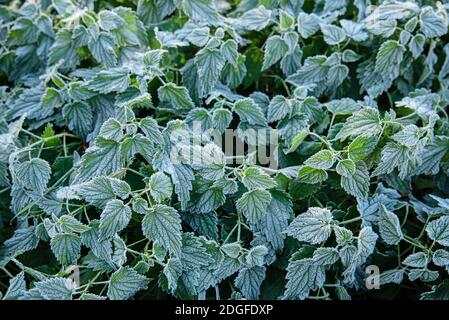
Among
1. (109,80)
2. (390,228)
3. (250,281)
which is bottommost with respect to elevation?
(250,281)

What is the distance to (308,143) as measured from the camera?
1.68 meters

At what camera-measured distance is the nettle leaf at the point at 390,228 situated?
150cm

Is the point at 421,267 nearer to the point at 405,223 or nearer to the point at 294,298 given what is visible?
the point at 405,223

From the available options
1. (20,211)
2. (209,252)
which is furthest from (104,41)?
(209,252)

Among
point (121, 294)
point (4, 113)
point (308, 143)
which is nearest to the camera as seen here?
point (121, 294)

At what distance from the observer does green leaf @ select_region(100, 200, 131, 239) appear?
55.5 inches

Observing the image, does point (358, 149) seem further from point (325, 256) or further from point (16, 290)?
point (16, 290)

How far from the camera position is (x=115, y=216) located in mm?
1415

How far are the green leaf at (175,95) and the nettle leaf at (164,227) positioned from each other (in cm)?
35

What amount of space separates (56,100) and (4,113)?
17 centimetres

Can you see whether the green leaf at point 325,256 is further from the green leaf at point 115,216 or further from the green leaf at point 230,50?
the green leaf at point 230,50

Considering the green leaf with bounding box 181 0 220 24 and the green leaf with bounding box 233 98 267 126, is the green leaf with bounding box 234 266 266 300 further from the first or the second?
the green leaf with bounding box 181 0 220 24

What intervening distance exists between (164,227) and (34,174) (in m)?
0.37

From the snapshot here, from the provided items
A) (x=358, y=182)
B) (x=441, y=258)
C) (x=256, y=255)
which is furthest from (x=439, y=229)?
(x=256, y=255)
